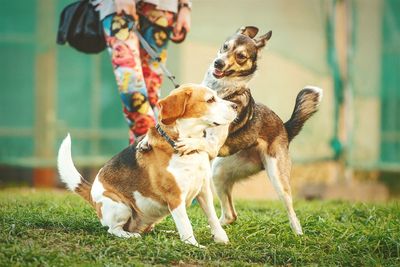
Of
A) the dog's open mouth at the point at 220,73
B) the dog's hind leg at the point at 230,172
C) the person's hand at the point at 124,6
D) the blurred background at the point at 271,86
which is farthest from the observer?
the blurred background at the point at 271,86

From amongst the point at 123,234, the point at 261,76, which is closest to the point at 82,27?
the point at 123,234

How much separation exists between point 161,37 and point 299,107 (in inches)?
46.9

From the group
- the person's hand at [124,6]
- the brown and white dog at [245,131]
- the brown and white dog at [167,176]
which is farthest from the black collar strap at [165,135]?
→ the person's hand at [124,6]

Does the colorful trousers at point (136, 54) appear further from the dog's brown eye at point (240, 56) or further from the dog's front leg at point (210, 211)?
the dog's front leg at point (210, 211)

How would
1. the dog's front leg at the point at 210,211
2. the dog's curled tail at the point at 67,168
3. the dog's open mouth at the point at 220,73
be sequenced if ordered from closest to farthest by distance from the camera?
the dog's front leg at the point at 210,211 < the dog's curled tail at the point at 67,168 < the dog's open mouth at the point at 220,73

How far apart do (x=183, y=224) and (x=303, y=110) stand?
1409 mm

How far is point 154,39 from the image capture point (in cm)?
598

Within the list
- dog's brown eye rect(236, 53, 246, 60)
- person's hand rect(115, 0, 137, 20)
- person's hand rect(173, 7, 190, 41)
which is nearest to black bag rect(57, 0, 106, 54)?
person's hand rect(115, 0, 137, 20)

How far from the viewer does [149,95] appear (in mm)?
6141

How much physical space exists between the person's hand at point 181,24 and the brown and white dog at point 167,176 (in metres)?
1.43

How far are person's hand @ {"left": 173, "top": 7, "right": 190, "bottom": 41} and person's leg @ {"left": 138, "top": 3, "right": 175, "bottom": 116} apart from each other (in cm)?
6

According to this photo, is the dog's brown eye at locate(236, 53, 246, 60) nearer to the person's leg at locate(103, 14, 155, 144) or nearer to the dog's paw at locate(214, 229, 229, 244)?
the person's leg at locate(103, 14, 155, 144)

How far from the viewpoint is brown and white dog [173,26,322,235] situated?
5164 millimetres

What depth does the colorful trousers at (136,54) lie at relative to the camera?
225 inches
